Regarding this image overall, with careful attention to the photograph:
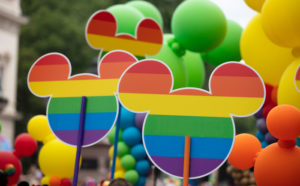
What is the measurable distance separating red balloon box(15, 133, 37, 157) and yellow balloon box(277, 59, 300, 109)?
118 inches

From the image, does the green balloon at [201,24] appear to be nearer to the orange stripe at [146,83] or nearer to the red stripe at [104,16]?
the red stripe at [104,16]

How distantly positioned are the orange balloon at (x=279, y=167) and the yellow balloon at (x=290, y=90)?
0.81 meters

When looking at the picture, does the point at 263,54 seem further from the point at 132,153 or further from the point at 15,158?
the point at 132,153

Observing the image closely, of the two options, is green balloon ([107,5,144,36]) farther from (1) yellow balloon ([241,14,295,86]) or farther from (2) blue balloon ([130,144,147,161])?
(2) blue balloon ([130,144,147,161])

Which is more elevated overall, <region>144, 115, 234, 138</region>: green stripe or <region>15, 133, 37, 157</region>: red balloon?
<region>144, 115, 234, 138</region>: green stripe

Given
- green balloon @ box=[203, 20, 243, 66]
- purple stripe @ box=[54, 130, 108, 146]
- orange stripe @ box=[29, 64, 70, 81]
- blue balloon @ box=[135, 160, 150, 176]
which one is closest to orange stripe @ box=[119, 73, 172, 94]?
purple stripe @ box=[54, 130, 108, 146]

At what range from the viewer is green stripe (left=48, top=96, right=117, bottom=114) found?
16.3 feet

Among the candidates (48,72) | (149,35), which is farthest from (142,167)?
(48,72)

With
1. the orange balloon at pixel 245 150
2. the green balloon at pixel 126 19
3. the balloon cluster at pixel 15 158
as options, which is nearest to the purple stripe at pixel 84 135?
the orange balloon at pixel 245 150

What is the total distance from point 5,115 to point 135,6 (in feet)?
60.0

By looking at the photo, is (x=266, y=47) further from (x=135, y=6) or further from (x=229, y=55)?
(x=135, y=6)

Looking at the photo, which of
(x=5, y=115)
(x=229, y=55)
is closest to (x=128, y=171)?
(x=229, y=55)

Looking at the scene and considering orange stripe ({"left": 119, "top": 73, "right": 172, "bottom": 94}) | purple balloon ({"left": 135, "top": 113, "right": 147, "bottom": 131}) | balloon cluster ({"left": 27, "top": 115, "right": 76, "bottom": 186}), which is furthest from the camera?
purple balloon ({"left": 135, "top": 113, "right": 147, "bottom": 131})

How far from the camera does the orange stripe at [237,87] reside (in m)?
4.46
